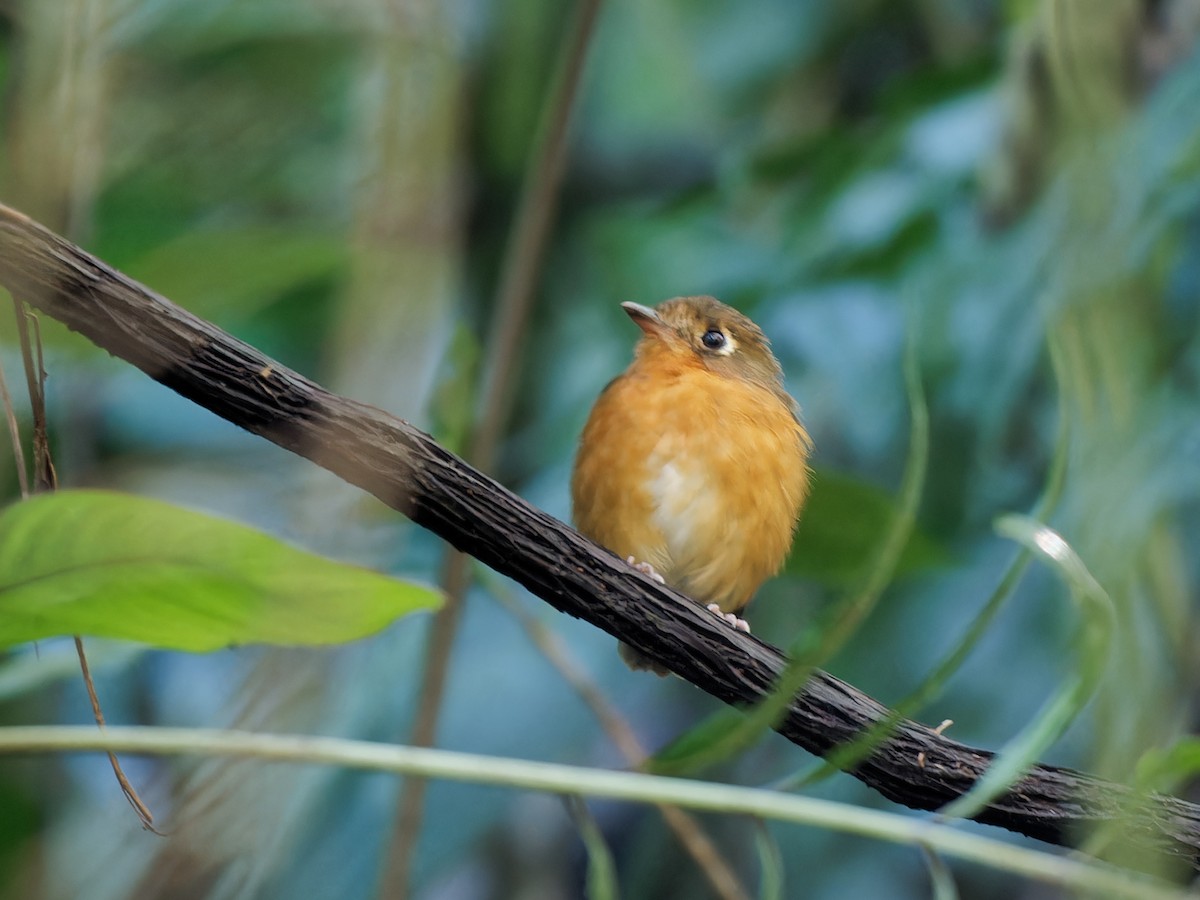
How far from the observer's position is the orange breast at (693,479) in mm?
2996

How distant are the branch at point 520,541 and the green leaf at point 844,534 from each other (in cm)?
93

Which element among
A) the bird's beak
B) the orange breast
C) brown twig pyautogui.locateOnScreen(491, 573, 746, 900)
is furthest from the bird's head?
brown twig pyautogui.locateOnScreen(491, 573, 746, 900)

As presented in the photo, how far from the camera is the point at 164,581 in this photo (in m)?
1.44

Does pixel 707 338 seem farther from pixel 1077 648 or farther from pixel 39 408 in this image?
pixel 39 408

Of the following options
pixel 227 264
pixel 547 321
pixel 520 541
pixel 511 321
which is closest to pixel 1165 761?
pixel 520 541

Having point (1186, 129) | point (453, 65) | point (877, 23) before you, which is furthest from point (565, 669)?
point (877, 23)

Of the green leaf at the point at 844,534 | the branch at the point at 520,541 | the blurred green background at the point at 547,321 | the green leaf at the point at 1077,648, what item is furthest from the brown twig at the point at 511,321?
the green leaf at the point at 1077,648

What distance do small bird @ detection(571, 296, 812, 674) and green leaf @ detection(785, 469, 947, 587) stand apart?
5 centimetres

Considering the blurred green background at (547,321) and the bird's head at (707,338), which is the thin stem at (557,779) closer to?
the blurred green background at (547,321)

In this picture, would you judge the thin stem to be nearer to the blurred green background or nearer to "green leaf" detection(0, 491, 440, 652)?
"green leaf" detection(0, 491, 440, 652)

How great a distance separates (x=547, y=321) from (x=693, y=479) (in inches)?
67.6

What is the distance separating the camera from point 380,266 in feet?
9.90

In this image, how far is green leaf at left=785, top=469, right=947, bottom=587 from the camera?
296 centimetres

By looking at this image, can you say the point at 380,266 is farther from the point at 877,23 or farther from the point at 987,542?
the point at 877,23
